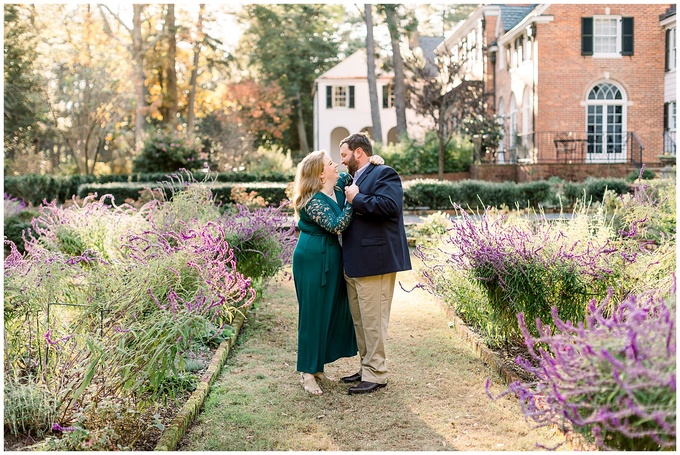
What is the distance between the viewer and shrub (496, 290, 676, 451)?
9.32 feet

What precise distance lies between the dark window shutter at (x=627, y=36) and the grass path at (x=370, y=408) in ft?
73.3

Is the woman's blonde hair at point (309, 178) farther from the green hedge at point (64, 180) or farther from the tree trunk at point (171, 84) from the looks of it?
the tree trunk at point (171, 84)

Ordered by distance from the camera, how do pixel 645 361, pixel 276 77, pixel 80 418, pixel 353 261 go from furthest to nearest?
pixel 276 77 → pixel 353 261 → pixel 80 418 → pixel 645 361

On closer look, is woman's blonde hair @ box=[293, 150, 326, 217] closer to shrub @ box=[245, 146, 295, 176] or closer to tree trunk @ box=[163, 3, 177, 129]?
shrub @ box=[245, 146, 295, 176]

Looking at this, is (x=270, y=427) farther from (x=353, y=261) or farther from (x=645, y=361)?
(x=645, y=361)

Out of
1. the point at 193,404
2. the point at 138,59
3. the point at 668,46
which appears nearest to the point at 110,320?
the point at 193,404

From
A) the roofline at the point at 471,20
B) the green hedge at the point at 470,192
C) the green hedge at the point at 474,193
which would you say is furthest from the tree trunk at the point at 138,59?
the green hedge at the point at 474,193

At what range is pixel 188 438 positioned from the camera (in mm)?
4605

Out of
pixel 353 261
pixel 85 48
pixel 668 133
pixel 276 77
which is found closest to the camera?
pixel 353 261

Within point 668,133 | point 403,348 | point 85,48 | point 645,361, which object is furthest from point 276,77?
point 645,361

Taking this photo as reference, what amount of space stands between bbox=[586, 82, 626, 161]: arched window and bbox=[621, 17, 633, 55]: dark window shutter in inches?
50.3

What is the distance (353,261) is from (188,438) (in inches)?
71.8

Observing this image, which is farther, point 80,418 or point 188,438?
point 188,438

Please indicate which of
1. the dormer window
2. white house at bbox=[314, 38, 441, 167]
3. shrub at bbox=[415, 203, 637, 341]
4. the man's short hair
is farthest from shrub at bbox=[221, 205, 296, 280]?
white house at bbox=[314, 38, 441, 167]
